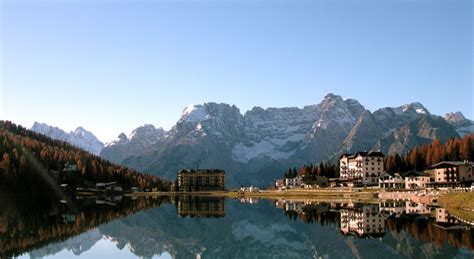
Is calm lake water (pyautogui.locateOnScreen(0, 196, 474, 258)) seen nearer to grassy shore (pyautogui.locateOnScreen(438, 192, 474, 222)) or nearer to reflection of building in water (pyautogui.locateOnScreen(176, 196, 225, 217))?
grassy shore (pyautogui.locateOnScreen(438, 192, 474, 222))

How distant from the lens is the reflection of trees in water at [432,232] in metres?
44.8

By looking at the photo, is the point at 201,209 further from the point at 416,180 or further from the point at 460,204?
the point at 416,180

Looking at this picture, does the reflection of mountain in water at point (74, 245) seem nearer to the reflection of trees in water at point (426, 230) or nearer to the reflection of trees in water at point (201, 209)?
the reflection of trees in water at point (426, 230)

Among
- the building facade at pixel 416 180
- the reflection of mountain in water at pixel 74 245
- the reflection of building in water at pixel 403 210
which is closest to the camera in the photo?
the reflection of mountain in water at pixel 74 245

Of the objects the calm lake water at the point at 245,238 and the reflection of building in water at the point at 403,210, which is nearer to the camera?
the calm lake water at the point at 245,238

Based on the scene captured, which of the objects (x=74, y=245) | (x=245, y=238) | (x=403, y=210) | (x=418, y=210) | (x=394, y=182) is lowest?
(x=245, y=238)

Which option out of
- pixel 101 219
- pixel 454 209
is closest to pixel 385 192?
pixel 454 209

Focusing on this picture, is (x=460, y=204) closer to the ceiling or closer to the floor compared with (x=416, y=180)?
closer to the floor

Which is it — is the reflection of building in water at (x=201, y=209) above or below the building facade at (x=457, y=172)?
below

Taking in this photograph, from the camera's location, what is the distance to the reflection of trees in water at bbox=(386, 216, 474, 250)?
44.8 m

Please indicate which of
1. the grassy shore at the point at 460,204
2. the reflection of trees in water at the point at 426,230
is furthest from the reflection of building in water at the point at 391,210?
the grassy shore at the point at 460,204

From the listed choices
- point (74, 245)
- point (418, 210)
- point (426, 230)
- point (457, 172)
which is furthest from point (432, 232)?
point (457, 172)

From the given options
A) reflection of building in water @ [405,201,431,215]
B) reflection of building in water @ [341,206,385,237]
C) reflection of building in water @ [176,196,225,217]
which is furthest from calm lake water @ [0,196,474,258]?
reflection of building in water @ [176,196,225,217]

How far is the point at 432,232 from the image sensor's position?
52.2m
